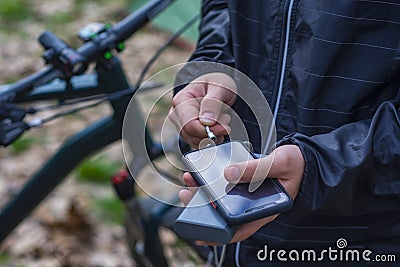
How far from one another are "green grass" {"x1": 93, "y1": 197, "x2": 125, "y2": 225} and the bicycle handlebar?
3.66 ft

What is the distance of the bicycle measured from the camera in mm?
1488

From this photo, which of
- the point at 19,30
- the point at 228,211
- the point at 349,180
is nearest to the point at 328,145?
the point at 349,180

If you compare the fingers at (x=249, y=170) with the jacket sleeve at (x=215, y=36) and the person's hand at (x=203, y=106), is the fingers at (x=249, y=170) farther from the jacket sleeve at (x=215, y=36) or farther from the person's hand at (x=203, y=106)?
the jacket sleeve at (x=215, y=36)

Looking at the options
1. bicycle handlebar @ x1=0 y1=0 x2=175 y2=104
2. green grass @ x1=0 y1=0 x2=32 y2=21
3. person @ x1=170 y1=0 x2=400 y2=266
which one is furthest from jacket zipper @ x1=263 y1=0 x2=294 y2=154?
green grass @ x1=0 y1=0 x2=32 y2=21

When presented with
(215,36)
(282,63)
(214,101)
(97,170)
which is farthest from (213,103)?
(97,170)

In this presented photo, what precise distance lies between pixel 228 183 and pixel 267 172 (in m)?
0.06

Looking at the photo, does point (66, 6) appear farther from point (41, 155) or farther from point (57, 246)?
point (57, 246)

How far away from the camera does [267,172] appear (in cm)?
98

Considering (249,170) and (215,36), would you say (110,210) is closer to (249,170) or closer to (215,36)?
(215,36)

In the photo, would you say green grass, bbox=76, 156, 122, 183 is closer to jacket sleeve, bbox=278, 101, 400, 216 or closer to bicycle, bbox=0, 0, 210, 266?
bicycle, bbox=0, 0, 210, 266

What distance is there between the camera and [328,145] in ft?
3.39

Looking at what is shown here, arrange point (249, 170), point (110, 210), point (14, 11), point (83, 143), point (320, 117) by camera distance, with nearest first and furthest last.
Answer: point (249, 170)
point (320, 117)
point (83, 143)
point (110, 210)
point (14, 11)

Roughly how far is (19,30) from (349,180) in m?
3.13

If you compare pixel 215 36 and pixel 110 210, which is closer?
pixel 215 36
